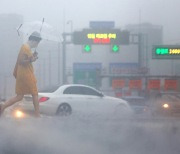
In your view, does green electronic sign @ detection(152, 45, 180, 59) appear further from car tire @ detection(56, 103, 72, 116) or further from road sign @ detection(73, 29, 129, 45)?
car tire @ detection(56, 103, 72, 116)

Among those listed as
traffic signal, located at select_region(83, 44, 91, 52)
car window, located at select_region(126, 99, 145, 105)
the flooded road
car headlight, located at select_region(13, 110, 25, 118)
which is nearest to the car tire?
car headlight, located at select_region(13, 110, 25, 118)

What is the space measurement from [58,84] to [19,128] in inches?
122

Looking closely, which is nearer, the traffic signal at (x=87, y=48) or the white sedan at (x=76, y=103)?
the white sedan at (x=76, y=103)

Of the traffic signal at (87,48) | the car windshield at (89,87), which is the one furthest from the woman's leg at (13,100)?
the traffic signal at (87,48)

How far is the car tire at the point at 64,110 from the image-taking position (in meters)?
6.44

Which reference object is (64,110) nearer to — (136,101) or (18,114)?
(18,114)

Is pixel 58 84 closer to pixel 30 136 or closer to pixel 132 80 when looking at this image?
pixel 132 80

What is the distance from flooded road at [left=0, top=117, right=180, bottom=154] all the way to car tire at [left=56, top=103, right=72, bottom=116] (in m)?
2.12

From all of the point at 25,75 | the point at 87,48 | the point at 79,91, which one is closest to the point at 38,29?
the point at 25,75

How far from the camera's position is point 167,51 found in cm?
→ 711

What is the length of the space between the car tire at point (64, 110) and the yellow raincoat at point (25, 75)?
1.22 metres

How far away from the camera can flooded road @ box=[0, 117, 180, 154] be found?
13.6 ft

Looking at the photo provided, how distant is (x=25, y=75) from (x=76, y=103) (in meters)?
1.47

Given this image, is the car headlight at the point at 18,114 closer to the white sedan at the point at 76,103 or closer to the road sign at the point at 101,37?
the white sedan at the point at 76,103
